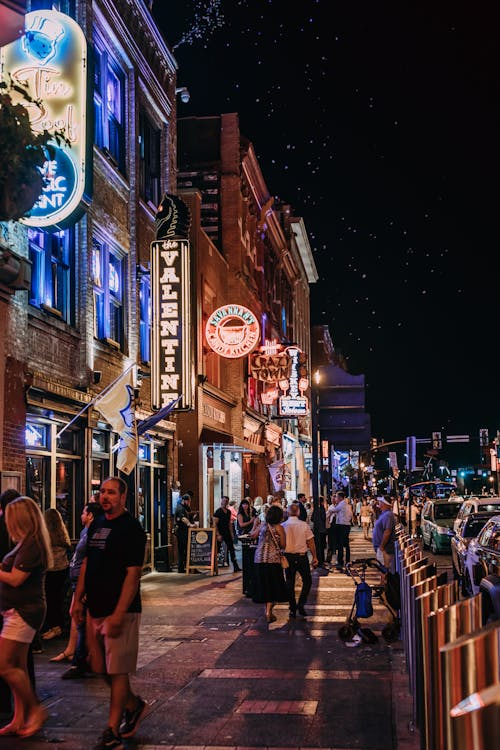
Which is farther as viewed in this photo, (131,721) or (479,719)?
(131,721)

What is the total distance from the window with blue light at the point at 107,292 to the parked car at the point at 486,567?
28.8ft

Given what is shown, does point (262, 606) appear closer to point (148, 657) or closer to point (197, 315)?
point (148, 657)

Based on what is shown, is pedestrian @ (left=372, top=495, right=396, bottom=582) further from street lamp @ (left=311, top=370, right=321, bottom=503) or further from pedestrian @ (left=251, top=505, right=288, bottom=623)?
street lamp @ (left=311, top=370, right=321, bottom=503)

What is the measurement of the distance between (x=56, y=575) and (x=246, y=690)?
3.98 meters

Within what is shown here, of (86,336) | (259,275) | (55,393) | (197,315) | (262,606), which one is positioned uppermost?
(259,275)

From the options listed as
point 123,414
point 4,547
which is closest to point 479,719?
point 4,547

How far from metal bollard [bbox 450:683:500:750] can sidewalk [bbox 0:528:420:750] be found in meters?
4.66

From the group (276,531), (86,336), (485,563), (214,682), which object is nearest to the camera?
(214,682)

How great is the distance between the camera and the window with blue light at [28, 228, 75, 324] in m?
15.2

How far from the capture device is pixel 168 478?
23.2 m

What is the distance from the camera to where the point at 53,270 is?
53.0 ft

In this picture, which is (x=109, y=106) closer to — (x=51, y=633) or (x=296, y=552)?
(x=296, y=552)

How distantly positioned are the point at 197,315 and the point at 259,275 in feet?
48.1

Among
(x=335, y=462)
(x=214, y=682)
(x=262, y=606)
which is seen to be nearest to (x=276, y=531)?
(x=262, y=606)
